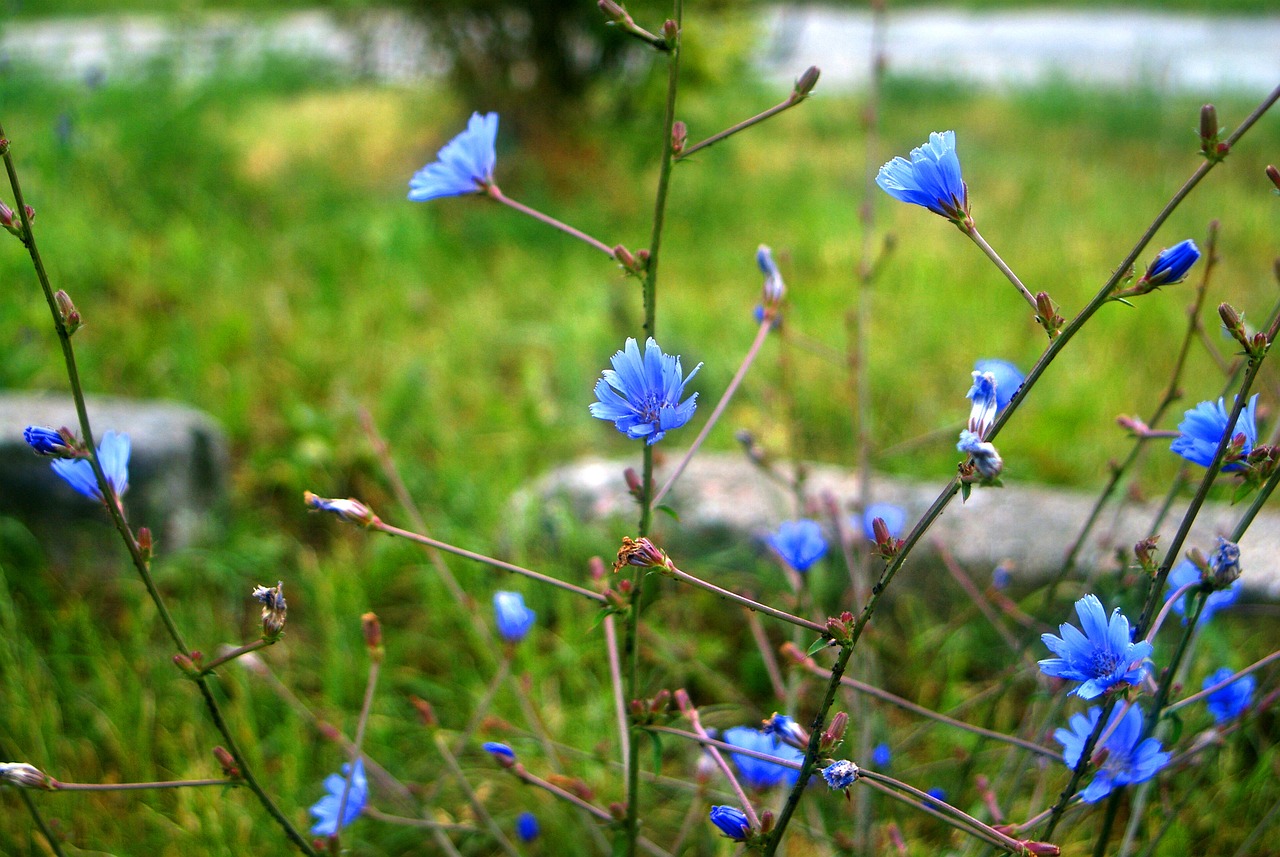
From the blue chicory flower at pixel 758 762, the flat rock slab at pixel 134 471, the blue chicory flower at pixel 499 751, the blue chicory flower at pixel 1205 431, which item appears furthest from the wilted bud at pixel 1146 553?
the flat rock slab at pixel 134 471

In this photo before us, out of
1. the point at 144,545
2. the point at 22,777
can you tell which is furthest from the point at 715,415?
the point at 22,777

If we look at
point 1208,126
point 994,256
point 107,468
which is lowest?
point 107,468

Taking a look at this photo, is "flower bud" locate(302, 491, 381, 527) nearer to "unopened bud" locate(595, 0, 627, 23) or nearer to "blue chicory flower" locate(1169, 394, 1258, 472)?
"unopened bud" locate(595, 0, 627, 23)

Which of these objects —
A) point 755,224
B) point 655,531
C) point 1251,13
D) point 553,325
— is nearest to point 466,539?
point 655,531

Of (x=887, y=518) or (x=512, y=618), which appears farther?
(x=887, y=518)

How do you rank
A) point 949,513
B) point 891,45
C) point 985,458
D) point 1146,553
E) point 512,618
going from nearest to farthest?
1. point 985,458
2. point 1146,553
3. point 512,618
4. point 949,513
5. point 891,45

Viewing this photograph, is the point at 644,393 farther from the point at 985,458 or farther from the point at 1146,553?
the point at 1146,553

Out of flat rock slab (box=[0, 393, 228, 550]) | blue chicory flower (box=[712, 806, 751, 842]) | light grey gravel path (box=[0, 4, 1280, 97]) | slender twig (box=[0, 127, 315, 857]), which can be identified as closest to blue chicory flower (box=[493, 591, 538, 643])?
slender twig (box=[0, 127, 315, 857])
